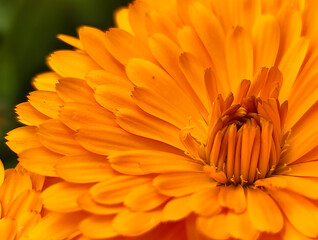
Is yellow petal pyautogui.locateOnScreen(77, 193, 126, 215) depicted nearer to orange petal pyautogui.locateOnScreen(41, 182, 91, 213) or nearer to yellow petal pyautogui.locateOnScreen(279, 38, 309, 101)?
orange petal pyautogui.locateOnScreen(41, 182, 91, 213)

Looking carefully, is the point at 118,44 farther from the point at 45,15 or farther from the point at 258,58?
the point at 45,15

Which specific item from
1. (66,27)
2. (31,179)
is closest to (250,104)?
(31,179)

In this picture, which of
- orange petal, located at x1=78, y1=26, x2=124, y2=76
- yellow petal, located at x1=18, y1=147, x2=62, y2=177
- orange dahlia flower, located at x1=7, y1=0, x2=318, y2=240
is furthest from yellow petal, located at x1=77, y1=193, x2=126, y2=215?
orange petal, located at x1=78, y1=26, x2=124, y2=76

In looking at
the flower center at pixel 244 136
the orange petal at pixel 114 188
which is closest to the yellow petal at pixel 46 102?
the orange petal at pixel 114 188

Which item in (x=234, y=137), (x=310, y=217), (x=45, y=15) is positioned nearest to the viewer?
(x=310, y=217)

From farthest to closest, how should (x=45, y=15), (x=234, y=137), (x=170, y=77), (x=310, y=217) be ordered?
1. (x=45, y=15)
2. (x=170, y=77)
3. (x=234, y=137)
4. (x=310, y=217)

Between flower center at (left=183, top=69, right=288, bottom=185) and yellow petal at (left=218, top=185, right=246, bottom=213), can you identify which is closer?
yellow petal at (left=218, top=185, right=246, bottom=213)
